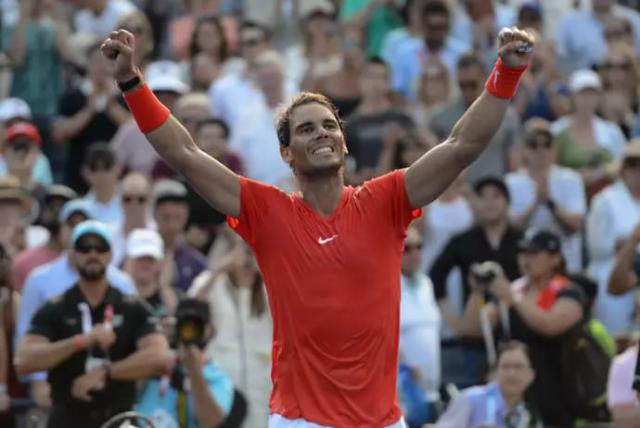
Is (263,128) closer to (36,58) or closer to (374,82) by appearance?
(374,82)

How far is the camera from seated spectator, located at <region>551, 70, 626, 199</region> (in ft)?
49.8

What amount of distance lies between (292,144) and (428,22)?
30.0 ft

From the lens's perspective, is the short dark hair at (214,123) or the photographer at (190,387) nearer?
the photographer at (190,387)

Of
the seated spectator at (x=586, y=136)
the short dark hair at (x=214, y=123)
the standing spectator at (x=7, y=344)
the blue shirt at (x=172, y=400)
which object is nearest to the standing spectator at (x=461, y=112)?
the seated spectator at (x=586, y=136)

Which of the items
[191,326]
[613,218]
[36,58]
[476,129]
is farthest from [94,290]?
[36,58]

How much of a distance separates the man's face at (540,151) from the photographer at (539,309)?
2.03 metres

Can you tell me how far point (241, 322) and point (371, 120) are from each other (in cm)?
333

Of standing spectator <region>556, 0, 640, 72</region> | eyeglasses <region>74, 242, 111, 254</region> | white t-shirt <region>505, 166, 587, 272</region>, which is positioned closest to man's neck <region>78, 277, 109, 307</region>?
eyeglasses <region>74, 242, 111, 254</region>

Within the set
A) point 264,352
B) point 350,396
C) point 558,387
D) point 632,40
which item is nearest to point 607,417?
point 558,387

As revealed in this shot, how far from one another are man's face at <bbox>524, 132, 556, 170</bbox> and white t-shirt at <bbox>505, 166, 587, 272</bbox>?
97 millimetres

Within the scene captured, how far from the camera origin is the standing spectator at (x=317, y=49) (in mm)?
16156

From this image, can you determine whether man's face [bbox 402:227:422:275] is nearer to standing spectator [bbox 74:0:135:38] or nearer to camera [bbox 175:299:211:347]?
camera [bbox 175:299:211:347]

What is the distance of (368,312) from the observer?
703 centimetres

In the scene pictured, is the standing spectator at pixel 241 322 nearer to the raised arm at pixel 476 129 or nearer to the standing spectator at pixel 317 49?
the standing spectator at pixel 317 49
